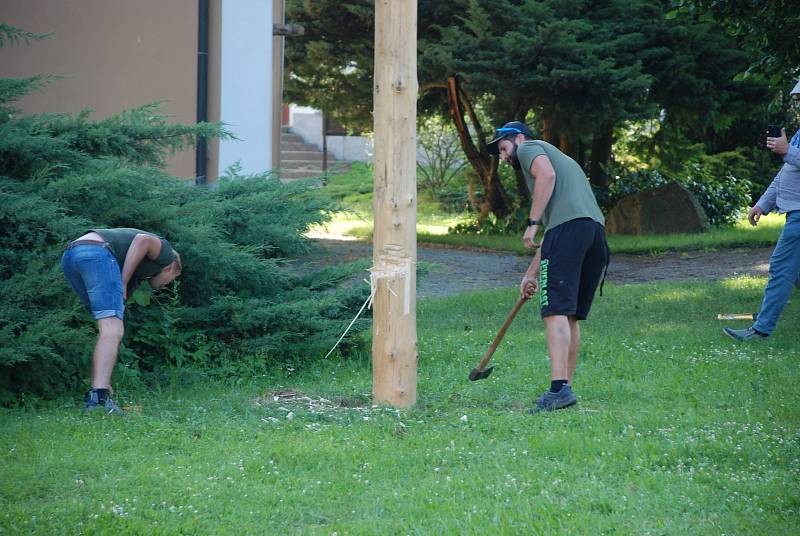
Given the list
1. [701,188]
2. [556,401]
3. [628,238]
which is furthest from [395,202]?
[701,188]

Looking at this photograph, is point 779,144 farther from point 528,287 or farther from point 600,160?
point 600,160

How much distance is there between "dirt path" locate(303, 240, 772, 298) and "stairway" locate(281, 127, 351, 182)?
1044 centimetres

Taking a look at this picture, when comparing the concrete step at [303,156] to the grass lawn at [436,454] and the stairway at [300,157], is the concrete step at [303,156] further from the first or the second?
the grass lawn at [436,454]

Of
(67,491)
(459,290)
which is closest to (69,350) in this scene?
(67,491)

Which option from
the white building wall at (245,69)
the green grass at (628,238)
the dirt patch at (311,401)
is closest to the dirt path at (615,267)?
the green grass at (628,238)

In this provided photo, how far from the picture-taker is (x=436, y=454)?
16.8 ft

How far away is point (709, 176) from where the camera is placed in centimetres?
1942

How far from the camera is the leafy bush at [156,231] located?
639 centimetres

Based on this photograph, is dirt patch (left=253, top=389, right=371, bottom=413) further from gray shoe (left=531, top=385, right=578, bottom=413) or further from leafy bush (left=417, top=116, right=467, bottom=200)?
leafy bush (left=417, top=116, right=467, bottom=200)

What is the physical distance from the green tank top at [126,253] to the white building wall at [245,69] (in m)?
4.24

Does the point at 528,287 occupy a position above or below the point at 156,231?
below

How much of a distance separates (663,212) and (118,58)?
9370 mm

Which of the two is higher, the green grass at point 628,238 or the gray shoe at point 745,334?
the green grass at point 628,238

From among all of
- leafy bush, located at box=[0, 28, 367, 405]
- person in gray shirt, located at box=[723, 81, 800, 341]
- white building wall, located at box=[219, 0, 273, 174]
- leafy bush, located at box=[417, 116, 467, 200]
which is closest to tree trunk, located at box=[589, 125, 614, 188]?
leafy bush, located at box=[417, 116, 467, 200]
